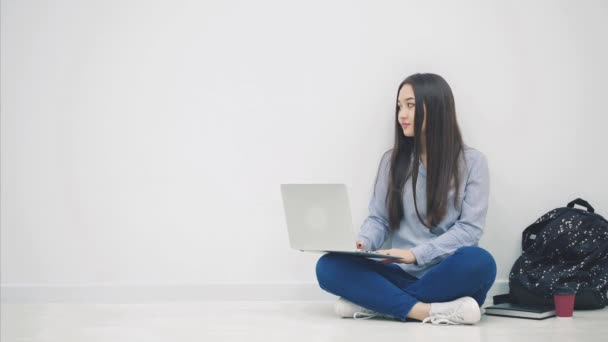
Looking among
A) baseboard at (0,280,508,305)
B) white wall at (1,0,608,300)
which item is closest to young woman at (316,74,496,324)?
white wall at (1,0,608,300)

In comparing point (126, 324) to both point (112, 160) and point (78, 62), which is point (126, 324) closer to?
point (112, 160)

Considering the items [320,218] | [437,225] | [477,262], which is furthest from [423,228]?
[320,218]

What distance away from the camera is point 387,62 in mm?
2891

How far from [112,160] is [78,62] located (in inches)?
17.7

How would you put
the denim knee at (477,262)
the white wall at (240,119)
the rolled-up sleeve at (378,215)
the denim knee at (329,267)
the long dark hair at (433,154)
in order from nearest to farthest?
the denim knee at (477,262), the denim knee at (329,267), the long dark hair at (433,154), the rolled-up sleeve at (378,215), the white wall at (240,119)

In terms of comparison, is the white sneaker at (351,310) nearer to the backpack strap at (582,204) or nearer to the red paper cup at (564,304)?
the red paper cup at (564,304)

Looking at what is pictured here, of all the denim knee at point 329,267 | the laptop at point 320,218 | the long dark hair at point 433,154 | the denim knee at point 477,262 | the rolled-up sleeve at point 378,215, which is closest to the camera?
the laptop at point 320,218

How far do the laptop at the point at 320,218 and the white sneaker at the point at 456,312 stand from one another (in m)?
0.26

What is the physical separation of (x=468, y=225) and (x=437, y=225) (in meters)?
0.12

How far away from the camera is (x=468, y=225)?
8.13ft

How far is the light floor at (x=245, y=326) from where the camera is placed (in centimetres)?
205

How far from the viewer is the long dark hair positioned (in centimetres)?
253

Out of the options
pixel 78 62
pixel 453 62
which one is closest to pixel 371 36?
pixel 453 62

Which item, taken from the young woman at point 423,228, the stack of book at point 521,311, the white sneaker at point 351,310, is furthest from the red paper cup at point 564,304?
the white sneaker at point 351,310
